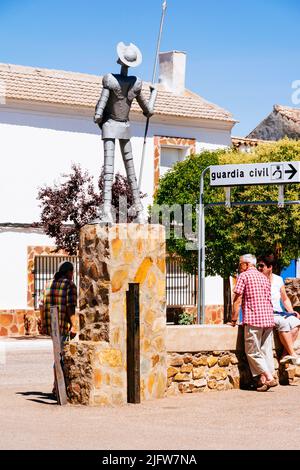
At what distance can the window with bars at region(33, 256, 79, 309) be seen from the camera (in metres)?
29.6

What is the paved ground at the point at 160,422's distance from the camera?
358 inches

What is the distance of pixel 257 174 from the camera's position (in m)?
16.9

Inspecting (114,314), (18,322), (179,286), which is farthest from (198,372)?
(179,286)

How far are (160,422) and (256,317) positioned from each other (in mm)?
2876

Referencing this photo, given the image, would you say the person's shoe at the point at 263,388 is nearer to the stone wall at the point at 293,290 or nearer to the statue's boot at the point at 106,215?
the statue's boot at the point at 106,215

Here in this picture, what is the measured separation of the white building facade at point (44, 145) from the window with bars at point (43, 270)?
0.20m

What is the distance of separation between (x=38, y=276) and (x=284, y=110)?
15.5 metres

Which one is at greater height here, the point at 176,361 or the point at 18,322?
the point at 176,361

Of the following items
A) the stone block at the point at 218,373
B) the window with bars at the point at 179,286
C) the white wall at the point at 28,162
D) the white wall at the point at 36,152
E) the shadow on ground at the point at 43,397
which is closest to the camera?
the shadow on ground at the point at 43,397

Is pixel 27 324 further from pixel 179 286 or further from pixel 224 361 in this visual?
pixel 224 361

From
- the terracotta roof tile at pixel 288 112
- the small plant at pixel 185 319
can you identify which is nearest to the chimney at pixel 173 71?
the terracotta roof tile at pixel 288 112

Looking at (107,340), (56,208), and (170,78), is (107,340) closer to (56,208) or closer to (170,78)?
(56,208)

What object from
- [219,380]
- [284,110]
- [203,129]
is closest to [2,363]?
[219,380]
